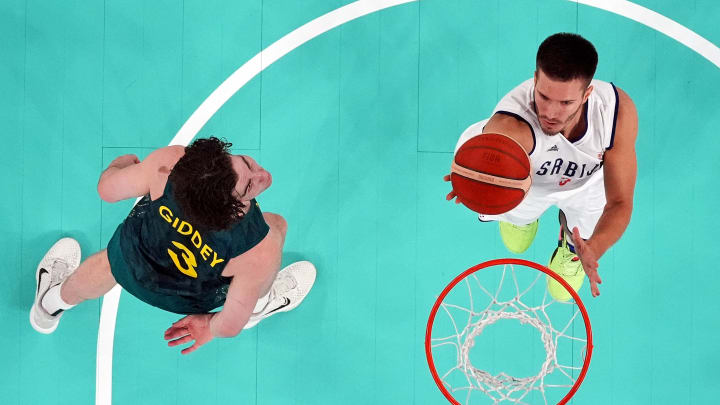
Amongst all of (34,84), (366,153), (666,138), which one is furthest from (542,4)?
(34,84)

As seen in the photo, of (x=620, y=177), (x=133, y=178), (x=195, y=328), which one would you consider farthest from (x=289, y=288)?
(x=620, y=177)

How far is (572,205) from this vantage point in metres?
3.47

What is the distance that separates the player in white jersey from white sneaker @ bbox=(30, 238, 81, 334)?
8.62 ft

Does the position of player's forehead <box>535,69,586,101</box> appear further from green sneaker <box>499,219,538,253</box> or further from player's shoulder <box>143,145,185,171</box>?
player's shoulder <box>143,145,185,171</box>

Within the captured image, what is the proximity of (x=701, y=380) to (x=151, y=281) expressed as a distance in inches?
144

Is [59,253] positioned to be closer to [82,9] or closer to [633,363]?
[82,9]

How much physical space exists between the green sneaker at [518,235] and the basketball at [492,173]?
99cm

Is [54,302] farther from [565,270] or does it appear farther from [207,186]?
[565,270]

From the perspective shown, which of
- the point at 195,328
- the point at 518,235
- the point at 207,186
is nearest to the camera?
the point at 207,186

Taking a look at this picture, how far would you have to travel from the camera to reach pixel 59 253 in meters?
3.92

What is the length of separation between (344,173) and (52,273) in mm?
2045

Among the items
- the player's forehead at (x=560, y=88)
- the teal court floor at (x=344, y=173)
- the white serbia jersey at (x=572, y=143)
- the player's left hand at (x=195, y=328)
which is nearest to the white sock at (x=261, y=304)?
the teal court floor at (x=344, y=173)

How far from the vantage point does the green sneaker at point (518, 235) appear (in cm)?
375

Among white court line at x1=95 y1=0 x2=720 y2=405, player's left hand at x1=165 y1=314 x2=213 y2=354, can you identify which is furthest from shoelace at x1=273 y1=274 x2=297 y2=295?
white court line at x1=95 y1=0 x2=720 y2=405
